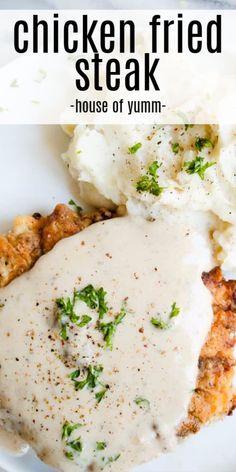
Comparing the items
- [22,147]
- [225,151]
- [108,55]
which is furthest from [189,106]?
[22,147]

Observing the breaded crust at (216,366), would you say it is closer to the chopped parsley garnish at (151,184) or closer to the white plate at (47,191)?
the white plate at (47,191)

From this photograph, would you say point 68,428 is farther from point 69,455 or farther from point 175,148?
point 175,148

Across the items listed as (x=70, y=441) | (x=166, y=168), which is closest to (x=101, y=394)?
(x=70, y=441)

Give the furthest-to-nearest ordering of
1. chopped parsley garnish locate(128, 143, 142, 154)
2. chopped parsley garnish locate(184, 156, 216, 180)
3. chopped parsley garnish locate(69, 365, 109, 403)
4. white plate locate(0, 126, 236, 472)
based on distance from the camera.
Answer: white plate locate(0, 126, 236, 472) → chopped parsley garnish locate(128, 143, 142, 154) → chopped parsley garnish locate(184, 156, 216, 180) → chopped parsley garnish locate(69, 365, 109, 403)

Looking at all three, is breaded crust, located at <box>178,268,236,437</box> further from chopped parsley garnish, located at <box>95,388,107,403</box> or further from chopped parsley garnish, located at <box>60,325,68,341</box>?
chopped parsley garnish, located at <box>60,325,68,341</box>

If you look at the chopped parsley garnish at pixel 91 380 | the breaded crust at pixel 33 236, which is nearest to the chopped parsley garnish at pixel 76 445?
the chopped parsley garnish at pixel 91 380

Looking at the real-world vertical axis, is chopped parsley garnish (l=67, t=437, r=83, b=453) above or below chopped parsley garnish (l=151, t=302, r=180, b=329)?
below

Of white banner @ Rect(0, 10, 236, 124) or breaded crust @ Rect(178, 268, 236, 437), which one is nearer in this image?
breaded crust @ Rect(178, 268, 236, 437)

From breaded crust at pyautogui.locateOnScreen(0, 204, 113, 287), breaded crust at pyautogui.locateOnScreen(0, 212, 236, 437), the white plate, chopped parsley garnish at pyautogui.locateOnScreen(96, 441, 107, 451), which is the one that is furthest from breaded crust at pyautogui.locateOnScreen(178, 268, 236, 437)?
breaded crust at pyautogui.locateOnScreen(0, 204, 113, 287)
